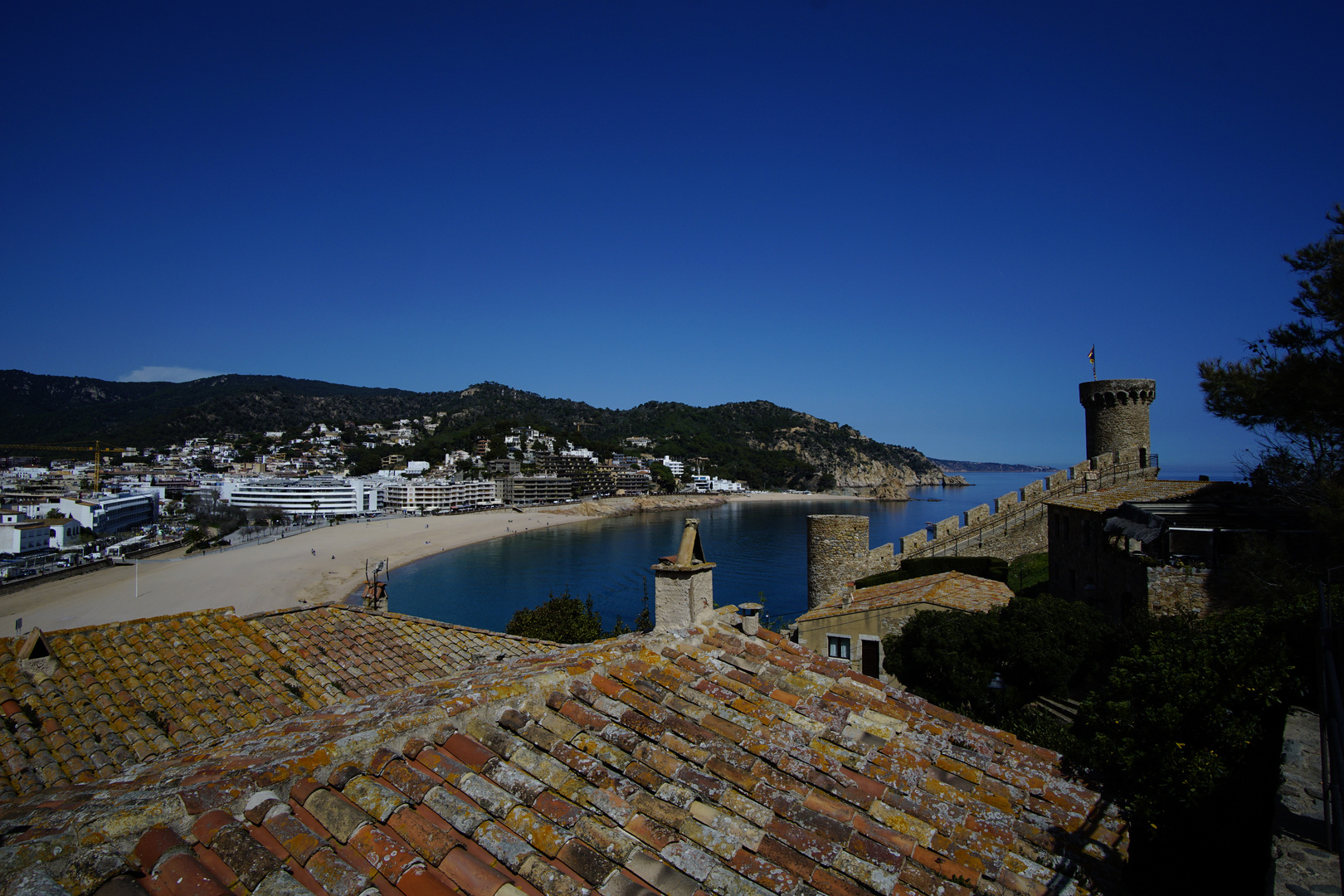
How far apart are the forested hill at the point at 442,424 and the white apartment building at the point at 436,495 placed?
31.8 meters

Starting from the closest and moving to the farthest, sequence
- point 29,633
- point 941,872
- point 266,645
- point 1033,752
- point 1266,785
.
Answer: point 941,872
point 1033,752
point 1266,785
point 29,633
point 266,645

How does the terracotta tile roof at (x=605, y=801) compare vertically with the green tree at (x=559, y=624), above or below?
above

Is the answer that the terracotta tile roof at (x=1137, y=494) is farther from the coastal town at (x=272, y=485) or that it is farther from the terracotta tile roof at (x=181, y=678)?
the coastal town at (x=272, y=485)

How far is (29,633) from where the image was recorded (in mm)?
6281

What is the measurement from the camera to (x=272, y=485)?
8888cm

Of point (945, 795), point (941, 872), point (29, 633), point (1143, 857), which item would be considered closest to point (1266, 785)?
point (1143, 857)

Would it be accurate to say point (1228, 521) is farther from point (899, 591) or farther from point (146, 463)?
point (146, 463)

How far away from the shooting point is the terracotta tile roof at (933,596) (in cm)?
1308

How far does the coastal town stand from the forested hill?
8.39 m

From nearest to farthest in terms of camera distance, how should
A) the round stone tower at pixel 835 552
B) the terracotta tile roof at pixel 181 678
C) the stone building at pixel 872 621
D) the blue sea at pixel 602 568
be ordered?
1. the terracotta tile roof at pixel 181 678
2. the stone building at pixel 872 621
3. the round stone tower at pixel 835 552
4. the blue sea at pixel 602 568

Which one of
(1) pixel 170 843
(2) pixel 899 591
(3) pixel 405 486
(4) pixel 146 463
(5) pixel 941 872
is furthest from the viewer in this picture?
(4) pixel 146 463

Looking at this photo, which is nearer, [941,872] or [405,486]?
[941,872]

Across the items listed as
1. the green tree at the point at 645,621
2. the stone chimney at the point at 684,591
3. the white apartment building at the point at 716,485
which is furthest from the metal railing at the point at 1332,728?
the white apartment building at the point at 716,485

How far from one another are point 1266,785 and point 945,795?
12.5 ft
